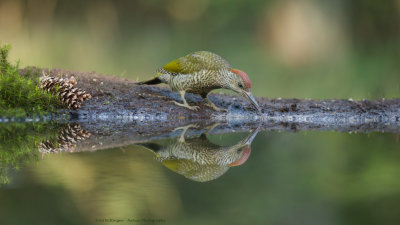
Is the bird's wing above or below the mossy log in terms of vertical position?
above

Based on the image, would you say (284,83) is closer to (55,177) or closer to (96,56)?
(96,56)

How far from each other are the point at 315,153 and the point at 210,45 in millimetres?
13433

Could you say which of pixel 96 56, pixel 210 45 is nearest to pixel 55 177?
pixel 96 56

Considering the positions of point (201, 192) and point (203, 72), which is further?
point (203, 72)

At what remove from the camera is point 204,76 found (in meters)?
7.73

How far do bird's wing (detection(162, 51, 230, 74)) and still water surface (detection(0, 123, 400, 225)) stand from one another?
2.71 metres

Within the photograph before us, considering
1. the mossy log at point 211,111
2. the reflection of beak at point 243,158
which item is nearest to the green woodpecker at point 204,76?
the mossy log at point 211,111

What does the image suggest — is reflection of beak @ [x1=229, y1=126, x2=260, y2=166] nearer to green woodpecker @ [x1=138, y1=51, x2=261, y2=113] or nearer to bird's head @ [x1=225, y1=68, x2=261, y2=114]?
bird's head @ [x1=225, y1=68, x2=261, y2=114]

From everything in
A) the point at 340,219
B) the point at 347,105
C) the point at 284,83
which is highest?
the point at 284,83

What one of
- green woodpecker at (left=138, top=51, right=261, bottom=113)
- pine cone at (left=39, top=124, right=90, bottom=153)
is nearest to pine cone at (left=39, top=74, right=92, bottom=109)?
pine cone at (left=39, top=124, right=90, bottom=153)

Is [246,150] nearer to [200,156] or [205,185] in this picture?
[200,156]

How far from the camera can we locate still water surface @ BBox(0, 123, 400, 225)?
2.55 m

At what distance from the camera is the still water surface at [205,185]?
255 centimetres

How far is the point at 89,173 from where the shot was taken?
3488mm
